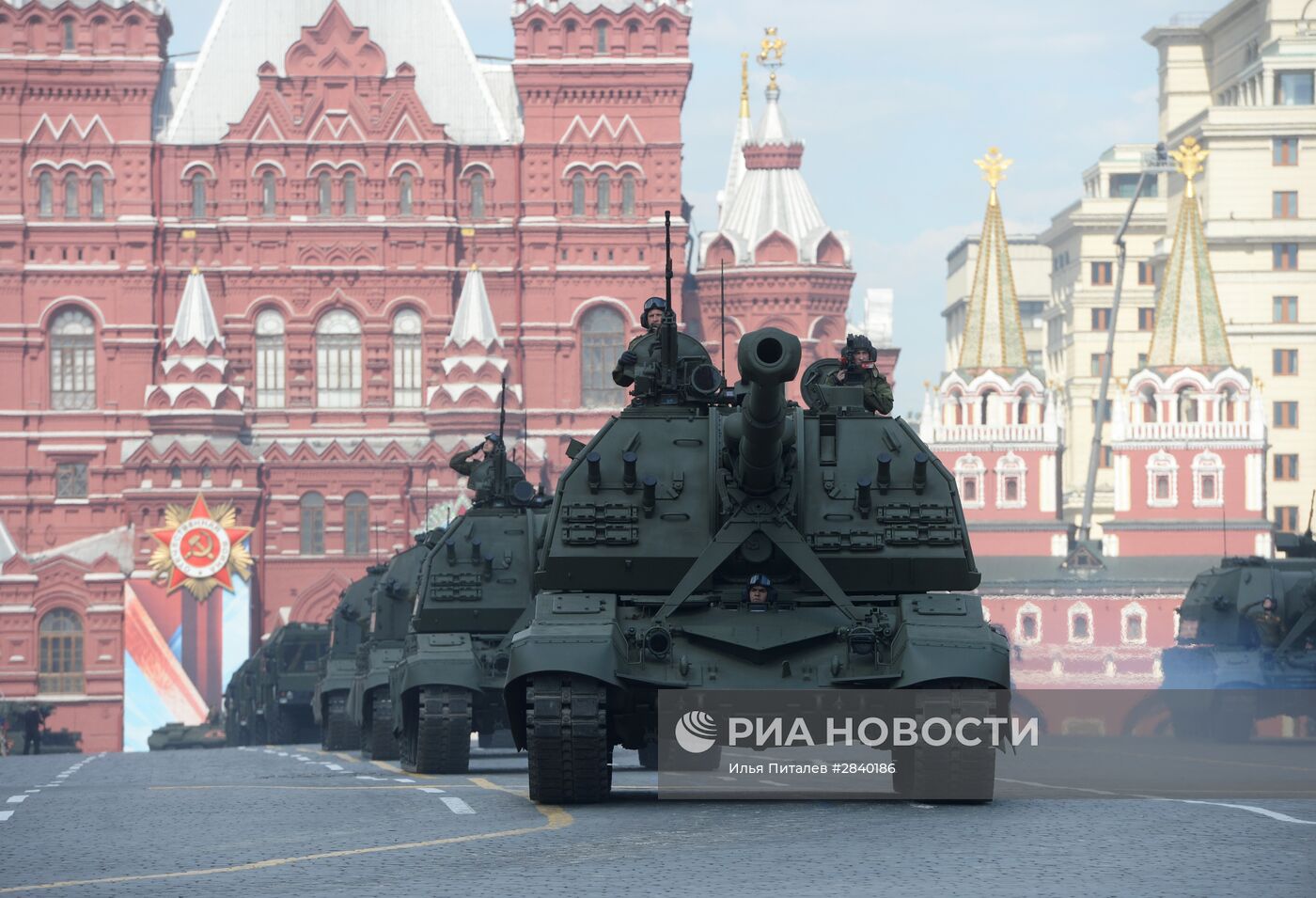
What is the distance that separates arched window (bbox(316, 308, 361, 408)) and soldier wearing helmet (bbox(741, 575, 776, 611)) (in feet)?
202

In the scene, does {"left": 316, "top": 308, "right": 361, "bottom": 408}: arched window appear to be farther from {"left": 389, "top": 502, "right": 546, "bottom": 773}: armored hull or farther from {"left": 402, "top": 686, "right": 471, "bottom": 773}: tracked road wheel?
{"left": 402, "top": 686, "right": 471, "bottom": 773}: tracked road wheel

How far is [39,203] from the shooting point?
249 feet

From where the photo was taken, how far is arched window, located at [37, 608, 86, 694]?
7344 cm

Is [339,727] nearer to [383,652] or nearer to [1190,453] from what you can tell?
[383,652]

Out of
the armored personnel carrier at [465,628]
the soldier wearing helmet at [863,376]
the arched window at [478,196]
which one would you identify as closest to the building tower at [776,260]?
the arched window at [478,196]

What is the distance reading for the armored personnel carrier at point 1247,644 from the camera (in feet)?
115

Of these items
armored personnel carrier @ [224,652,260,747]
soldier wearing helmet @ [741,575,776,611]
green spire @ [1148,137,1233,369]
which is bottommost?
armored personnel carrier @ [224,652,260,747]

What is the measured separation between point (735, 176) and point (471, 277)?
79.7 feet

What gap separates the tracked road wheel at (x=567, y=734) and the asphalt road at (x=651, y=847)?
0.62 feet

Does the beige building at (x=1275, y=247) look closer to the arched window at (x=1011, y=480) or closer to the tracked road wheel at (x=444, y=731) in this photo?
the arched window at (x=1011, y=480)

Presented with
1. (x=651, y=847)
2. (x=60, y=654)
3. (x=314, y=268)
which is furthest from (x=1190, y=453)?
(x=651, y=847)

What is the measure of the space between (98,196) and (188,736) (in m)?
20.0

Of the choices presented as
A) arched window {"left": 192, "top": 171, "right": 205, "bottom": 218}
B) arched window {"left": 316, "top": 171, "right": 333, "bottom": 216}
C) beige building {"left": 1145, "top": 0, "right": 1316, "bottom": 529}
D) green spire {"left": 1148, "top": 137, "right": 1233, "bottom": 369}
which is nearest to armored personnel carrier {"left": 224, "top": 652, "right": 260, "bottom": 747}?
arched window {"left": 316, "top": 171, "right": 333, "bottom": 216}

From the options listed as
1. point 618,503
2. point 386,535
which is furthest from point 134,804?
point 386,535
